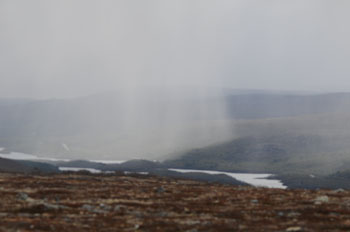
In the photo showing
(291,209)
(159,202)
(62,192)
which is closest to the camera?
(291,209)

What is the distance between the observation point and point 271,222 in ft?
123

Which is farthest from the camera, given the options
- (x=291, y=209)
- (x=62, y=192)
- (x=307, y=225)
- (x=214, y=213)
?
(x=62, y=192)

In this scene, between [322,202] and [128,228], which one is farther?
[322,202]

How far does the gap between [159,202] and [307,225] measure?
1783cm

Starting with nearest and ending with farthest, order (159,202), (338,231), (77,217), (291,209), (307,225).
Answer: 1. (338,231)
2. (307,225)
3. (77,217)
4. (291,209)
5. (159,202)

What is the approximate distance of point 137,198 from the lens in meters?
54.1

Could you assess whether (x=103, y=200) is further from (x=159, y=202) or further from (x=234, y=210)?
(x=234, y=210)

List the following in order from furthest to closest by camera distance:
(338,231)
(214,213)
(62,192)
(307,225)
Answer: (62,192) → (214,213) → (307,225) → (338,231)

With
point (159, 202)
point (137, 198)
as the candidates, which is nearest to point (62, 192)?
point (137, 198)

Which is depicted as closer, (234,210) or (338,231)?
(338,231)

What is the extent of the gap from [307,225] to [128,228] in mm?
10881

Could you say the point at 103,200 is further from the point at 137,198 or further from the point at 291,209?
the point at 291,209

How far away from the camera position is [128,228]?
34438 millimetres

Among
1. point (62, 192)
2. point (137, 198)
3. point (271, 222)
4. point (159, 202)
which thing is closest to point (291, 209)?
point (271, 222)
